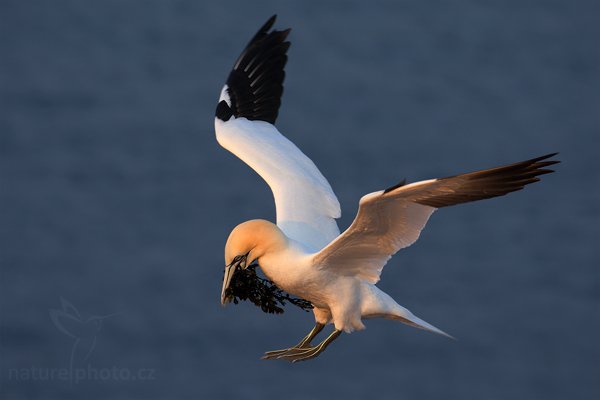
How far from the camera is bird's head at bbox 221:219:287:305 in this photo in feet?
28.3

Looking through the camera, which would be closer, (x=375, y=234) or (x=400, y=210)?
(x=400, y=210)

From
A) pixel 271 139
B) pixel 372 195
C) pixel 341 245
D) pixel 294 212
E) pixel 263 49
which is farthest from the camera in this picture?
pixel 263 49

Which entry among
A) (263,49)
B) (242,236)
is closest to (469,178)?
(242,236)

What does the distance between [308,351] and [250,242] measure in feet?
2.98

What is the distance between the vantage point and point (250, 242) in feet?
28.4

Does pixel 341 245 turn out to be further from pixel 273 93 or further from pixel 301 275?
pixel 273 93

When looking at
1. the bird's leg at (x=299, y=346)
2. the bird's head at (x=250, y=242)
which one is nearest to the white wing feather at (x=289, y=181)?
the bird's leg at (x=299, y=346)

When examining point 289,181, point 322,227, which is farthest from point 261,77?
point 322,227

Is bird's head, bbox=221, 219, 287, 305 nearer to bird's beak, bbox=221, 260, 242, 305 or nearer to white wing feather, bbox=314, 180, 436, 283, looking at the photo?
bird's beak, bbox=221, 260, 242, 305

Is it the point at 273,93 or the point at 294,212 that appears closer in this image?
the point at 294,212

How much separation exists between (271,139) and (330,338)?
6.87 feet

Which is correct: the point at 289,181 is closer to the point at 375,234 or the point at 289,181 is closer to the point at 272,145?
the point at 272,145

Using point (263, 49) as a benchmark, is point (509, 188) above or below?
below

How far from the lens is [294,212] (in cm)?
969
